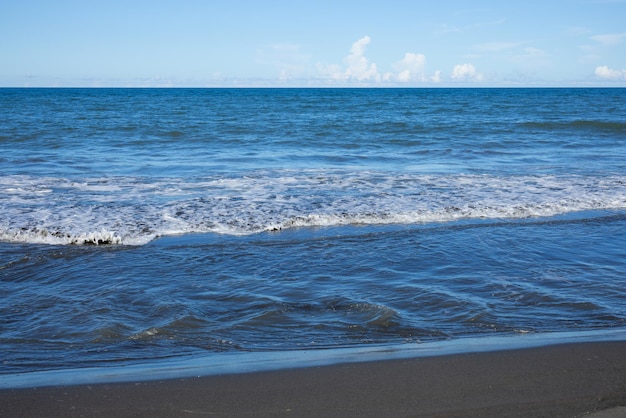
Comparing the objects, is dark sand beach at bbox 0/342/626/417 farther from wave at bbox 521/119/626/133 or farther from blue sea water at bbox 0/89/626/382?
wave at bbox 521/119/626/133

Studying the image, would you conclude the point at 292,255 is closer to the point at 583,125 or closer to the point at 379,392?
the point at 379,392

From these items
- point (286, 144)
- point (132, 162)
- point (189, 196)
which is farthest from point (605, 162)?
point (132, 162)

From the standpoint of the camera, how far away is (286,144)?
2267 centimetres

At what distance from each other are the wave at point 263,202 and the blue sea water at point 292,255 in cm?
5

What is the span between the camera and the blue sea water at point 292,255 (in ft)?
17.1

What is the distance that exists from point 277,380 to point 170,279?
114 inches

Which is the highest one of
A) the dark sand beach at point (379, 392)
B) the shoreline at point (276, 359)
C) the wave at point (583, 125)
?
the wave at point (583, 125)

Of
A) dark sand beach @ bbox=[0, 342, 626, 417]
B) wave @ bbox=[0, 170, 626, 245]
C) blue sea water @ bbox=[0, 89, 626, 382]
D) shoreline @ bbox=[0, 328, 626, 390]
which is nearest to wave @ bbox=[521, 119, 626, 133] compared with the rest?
blue sea water @ bbox=[0, 89, 626, 382]

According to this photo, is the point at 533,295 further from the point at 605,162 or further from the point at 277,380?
the point at 605,162

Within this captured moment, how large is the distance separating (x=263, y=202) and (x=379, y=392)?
7248 mm

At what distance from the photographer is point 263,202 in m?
11.0

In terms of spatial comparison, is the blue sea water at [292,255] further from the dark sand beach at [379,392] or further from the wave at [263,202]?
the dark sand beach at [379,392]

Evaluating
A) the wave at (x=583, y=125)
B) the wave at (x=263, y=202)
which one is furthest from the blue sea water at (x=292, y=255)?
the wave at (x=583, y=125)

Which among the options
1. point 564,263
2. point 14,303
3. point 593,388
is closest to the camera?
point 593,388
